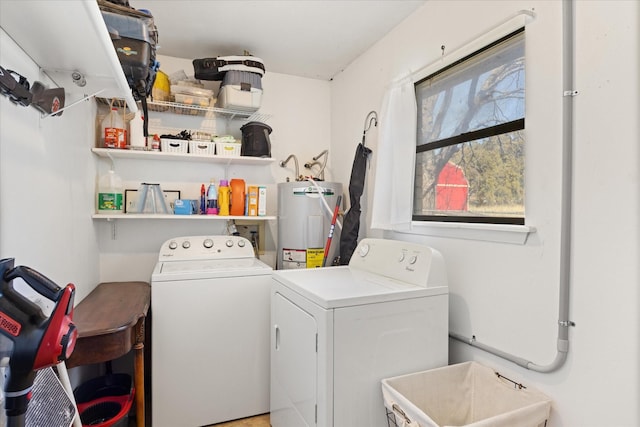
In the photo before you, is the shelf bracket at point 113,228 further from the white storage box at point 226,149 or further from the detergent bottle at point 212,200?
the white storage box at point 226,149

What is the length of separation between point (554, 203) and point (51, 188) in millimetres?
2119

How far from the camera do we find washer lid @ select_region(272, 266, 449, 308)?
1564 mm

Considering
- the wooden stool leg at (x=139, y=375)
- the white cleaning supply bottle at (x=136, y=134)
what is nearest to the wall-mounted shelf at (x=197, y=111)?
the white cleaning supply bottle at (x=136, y=134)

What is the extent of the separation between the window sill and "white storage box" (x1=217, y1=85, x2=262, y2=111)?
150 cm

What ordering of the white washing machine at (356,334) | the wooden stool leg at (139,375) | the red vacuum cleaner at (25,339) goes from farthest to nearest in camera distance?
the wooden stool leg at (139,375)
the white washing machine at (356,334)
the red vacuum cleaner at (25,339)

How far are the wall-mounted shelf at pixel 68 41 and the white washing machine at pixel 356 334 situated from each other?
1196mm

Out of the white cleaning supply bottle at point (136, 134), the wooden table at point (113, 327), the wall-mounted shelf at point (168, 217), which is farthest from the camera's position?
the white cleaning supply bottle at point (136, 134)

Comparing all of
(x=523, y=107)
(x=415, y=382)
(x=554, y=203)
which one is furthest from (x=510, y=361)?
(x=523, y=107)

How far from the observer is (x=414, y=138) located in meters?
2.20

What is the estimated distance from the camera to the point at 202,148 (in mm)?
2754

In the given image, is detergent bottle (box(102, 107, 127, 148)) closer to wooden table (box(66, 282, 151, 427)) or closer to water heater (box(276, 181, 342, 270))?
wooden table (box(66, 282, 151, 427))

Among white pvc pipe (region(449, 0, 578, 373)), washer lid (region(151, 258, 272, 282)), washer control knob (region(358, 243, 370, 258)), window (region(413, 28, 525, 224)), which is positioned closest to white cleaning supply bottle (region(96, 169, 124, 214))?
washer lid (region(151, 258, 272, 282))

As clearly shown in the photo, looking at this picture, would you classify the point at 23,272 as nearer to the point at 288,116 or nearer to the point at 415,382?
the point at 415,382

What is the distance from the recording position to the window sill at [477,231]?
156cm
